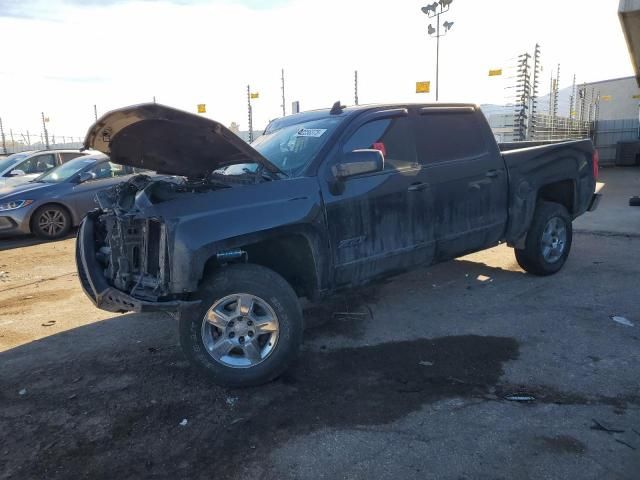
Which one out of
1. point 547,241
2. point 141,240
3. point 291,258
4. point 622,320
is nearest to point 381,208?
point 291,258

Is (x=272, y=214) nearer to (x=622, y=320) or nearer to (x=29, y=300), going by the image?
(x=622, y=320)

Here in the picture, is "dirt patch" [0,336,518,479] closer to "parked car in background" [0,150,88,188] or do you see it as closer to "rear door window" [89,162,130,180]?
"rear door window" [89,162,130,180]

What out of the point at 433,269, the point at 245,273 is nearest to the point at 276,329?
the point at 245,273

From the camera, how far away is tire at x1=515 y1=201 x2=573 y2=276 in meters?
5.54

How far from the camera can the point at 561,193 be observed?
6.01 metres

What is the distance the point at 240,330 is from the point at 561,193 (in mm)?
4479

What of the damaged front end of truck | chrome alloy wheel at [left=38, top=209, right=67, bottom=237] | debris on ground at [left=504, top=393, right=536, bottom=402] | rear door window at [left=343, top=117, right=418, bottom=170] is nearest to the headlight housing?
chrome alloy wheel at [left=38, top=209, right=67, bottom=237]

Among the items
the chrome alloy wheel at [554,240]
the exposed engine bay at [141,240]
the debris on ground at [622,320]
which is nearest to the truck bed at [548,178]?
the chrome alloy wheel at [554,240]

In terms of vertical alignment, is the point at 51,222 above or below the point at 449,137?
below

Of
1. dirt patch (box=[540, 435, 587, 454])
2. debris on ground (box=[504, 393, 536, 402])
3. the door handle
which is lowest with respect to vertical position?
debris on ground (box=[504, 393, 536, 402])

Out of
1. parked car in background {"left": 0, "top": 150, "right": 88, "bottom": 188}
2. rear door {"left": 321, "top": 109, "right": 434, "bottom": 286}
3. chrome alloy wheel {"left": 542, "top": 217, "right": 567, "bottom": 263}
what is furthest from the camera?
parked car in background {"left": 0, "top": 150, "right": 88, "bottom": 188}

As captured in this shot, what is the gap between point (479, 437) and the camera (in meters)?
2.83

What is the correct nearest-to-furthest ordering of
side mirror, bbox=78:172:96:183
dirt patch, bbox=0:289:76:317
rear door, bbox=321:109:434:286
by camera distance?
rear door, bbox=321:109:434:286
dirt patch, bbox=0:289:76:317
side mirror, bbox=78:172:96:183

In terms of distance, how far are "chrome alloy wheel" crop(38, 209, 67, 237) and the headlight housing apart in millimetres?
333
